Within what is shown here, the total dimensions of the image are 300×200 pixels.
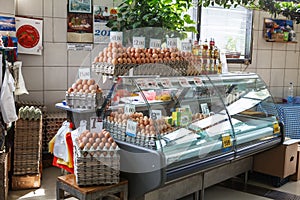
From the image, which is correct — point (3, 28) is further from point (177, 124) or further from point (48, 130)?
point (177, 124)

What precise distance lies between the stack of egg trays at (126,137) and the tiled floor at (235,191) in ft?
3.91

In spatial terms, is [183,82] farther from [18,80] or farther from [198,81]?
[18,80]

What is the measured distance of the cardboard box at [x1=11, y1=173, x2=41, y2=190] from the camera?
4219mm

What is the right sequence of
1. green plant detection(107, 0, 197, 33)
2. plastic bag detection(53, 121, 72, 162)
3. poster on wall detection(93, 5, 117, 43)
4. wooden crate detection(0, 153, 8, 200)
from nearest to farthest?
plastic bag detection(53, 121, 72, 162), wooden crate detection(0, 153, 8, 200), green plant detection(107, 0, 197, 33), poster on wall detection(93, 5, 117, 43)

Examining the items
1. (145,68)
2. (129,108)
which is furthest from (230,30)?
(129,108)

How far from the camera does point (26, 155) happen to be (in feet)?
14.0

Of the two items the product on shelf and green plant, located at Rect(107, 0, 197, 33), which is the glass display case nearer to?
the product on shelf

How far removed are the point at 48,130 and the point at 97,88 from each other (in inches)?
80.1

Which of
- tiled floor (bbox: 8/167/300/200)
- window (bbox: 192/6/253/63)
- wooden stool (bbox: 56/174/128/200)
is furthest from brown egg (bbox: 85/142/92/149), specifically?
window (bbox: 192/6/253/63)

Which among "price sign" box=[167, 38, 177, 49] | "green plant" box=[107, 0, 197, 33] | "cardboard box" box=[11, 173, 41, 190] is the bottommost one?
"cardboard box" box=[11, 173, 41, 190]

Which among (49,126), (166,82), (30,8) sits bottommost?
(49,126)

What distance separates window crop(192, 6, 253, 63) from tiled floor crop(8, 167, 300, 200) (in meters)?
2.47

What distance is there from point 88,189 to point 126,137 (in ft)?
1.79

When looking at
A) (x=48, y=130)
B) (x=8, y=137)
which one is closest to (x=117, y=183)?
(x=8, y=137)
